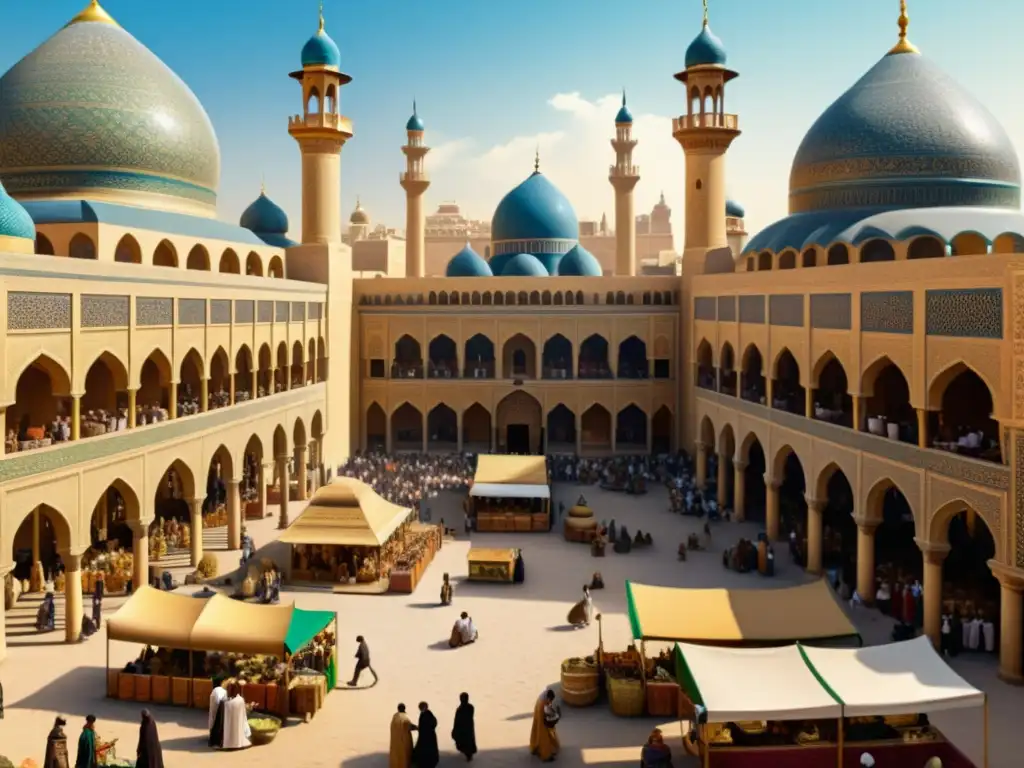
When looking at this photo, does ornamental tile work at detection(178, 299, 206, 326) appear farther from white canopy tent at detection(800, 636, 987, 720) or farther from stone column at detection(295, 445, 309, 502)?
white canopy tent at detection(800, 636, 987, 720)

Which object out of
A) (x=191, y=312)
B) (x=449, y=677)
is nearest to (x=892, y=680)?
(x=449, y=677)

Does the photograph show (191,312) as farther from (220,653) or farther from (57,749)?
(57,749)

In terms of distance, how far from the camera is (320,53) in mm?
31938

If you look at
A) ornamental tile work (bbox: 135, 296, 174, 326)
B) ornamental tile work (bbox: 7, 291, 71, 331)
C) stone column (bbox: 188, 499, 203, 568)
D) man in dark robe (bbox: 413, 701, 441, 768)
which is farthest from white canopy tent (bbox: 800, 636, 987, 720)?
stone column (bbox: 188, 499, 203, 568)

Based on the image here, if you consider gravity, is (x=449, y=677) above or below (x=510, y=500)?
below

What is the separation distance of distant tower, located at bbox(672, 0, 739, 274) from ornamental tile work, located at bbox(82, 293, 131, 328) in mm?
20254

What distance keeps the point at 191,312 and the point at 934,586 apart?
15566 millimetres

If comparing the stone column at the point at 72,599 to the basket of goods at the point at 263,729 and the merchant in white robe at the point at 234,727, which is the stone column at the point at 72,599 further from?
the merchant in white robe at the point at 234,727

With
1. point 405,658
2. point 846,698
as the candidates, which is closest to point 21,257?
point 405,658

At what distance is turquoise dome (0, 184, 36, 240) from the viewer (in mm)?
16438

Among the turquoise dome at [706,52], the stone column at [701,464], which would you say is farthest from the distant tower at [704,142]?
the stone column at [701,464]

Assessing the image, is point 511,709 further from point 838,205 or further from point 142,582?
point 838,205

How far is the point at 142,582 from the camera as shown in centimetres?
1900

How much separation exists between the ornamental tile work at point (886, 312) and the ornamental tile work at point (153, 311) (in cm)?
1380
